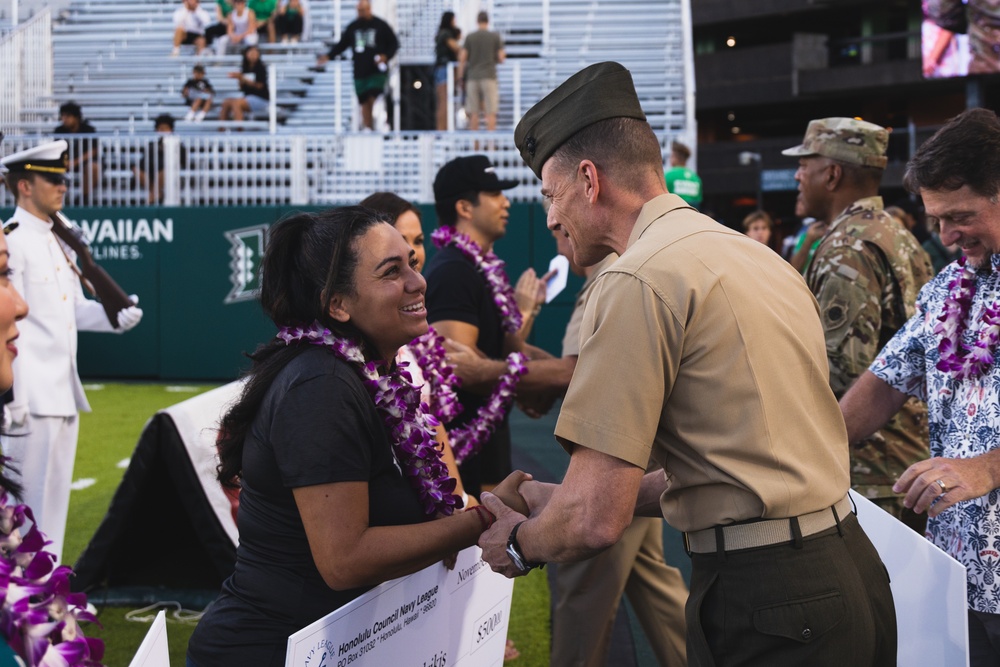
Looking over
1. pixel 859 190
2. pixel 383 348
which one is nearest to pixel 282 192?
pixel 859 190

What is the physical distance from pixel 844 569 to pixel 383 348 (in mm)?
1271

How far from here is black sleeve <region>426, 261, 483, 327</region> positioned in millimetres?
4363

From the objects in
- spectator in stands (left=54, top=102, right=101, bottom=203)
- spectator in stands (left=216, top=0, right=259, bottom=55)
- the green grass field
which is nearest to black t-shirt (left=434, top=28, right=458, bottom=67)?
spectator in stands (left=216, top=0, right=259, bottom=55)

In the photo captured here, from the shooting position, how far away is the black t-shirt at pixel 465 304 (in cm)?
437

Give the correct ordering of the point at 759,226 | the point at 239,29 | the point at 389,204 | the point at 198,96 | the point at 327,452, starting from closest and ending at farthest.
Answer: the point at 327,452 → the point at 389,204 → the point at 759,226 → the point at 198,96 → the point at 239,29

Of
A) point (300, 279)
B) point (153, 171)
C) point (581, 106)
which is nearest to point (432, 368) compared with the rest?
point (300, 279)

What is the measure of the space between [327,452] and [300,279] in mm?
518

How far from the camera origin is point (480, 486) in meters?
4.42

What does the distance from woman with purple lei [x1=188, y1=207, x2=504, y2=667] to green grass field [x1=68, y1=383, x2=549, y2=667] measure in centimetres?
129

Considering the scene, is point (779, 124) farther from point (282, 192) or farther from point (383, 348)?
point (383, 348)

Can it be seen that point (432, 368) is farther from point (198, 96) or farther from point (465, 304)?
point (198, 96)

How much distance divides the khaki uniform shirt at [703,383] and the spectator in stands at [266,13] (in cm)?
1830

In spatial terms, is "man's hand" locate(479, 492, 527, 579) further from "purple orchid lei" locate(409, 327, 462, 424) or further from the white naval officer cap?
the white naval officer cap

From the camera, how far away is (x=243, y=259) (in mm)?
13781
